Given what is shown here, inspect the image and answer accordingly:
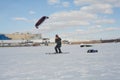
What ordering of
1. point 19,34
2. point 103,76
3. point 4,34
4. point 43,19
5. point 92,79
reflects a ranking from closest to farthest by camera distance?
point 92,79, point 103,76, point 43,19, point 4,34, point 19,34

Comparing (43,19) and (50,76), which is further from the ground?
(43,19)

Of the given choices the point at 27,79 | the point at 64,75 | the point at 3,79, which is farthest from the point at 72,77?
the point at 3,79

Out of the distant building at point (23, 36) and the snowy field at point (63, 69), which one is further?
the distant building at point (23, 36)

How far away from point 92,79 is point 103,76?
85 cm

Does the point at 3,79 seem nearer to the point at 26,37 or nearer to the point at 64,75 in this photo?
the point at 64,75

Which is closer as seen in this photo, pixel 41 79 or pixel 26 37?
pixel 41 79

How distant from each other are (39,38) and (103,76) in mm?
153232

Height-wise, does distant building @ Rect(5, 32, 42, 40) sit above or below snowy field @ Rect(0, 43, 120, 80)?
above

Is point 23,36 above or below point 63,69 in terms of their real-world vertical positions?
above

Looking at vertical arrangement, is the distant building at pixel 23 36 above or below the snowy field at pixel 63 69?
above

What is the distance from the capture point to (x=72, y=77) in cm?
1102

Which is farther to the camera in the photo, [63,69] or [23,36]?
[23,36]

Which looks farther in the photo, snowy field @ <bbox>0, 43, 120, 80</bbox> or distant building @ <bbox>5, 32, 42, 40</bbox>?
distant building @ <bbox>5, 32, 42, 40</bbox>

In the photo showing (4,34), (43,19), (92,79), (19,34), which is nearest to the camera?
(92,79)
